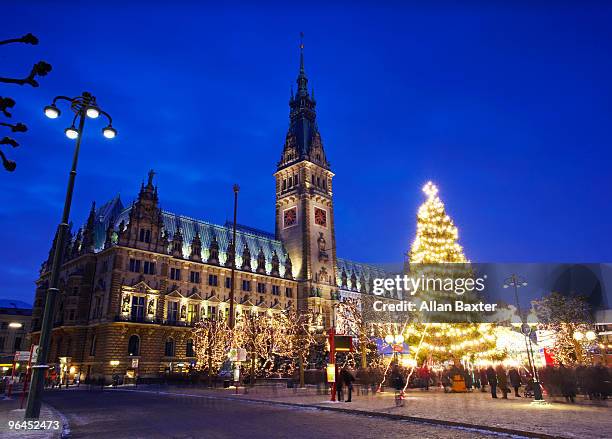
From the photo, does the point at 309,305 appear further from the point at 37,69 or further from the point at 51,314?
the point at 37,69

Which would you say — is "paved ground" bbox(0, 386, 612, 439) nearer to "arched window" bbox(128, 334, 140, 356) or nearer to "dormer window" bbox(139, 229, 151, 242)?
"arched window" bbox(128, 334, 140, 356)

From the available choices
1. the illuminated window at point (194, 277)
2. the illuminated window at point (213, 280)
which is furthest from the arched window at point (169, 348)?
the illuminated window at point (213, 280)

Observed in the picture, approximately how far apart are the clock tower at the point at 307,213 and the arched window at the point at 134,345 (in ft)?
111

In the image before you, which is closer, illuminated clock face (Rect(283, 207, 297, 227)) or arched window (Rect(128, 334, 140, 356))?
arched window (Rect(128, 334, 140, 356))

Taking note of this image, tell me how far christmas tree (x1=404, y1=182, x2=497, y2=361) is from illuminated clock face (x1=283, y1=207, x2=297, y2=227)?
62379 millimetres

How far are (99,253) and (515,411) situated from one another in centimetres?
6211

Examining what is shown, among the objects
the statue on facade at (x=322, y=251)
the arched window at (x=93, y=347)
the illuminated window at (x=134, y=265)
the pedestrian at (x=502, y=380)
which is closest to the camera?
the pedestrian at (x=502, y=380)

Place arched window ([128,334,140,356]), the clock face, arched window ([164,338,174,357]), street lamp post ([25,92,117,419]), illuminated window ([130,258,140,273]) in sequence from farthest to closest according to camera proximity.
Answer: the clock face
arched window ([164,338,174,357])
illuminated window ([130,258,140,273])
arched window ([128,334,140,356])
street lamp post ([25,92,117,419])

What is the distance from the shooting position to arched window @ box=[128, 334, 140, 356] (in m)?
60.6

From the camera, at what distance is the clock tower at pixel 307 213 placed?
295 ft

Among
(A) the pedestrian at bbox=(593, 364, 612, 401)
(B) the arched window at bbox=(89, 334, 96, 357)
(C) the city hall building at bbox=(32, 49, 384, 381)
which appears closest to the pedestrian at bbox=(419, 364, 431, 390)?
(A) the pedestrian at bbox=(593, 364, 612, 401)

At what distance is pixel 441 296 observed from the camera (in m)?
31.3

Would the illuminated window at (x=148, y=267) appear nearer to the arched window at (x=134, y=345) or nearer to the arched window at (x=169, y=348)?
the arched window at (x=134, y=345)

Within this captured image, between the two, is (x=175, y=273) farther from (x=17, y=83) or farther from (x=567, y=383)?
(x=17, y=83)
